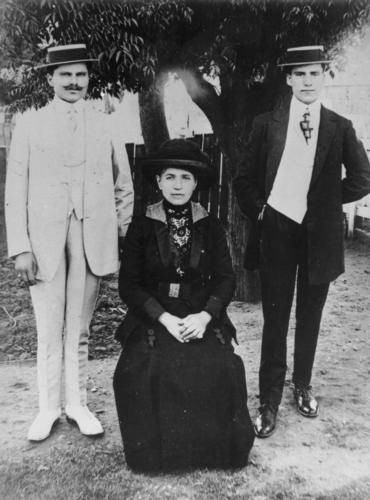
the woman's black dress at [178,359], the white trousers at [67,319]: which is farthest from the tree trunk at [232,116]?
the white trousers at [67,319]

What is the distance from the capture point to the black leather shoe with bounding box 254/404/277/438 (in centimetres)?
333

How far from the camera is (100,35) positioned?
3842mm

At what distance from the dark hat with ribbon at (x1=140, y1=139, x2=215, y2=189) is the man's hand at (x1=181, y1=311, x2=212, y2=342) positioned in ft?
2.54

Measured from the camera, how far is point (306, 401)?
3623mm

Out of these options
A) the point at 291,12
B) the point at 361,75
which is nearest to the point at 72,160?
the point at 291,12

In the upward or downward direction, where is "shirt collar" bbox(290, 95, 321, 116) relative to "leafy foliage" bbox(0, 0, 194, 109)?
downward

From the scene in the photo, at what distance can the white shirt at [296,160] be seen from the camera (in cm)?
318

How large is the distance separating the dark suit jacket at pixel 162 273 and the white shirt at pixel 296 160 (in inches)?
18.2

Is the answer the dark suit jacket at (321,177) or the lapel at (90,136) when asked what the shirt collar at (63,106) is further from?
the dark suit jacket at (321,177)

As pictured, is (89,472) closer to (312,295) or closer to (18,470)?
(18,470)

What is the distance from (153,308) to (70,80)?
4.22 ft

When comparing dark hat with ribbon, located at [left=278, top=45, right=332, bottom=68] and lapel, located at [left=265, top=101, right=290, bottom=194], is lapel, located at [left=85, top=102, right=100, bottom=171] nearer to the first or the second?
lapel, located at [left=265, top=101, right=290, bottom=194]

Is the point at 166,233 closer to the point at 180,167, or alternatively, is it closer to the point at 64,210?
the point at 180,167

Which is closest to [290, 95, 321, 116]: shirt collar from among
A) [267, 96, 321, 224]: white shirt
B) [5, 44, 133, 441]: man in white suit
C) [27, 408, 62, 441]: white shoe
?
[267, 96, 321, 224]: white shirt
